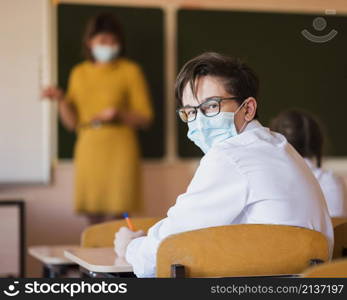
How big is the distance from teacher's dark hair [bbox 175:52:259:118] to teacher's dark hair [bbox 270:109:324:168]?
938 mm

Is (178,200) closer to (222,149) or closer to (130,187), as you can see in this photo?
(222,149)

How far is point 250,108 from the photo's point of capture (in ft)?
6.37

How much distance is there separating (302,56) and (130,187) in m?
1.75

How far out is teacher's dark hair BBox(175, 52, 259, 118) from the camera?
1.89 metres

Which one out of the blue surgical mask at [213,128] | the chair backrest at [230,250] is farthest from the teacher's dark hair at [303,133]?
the chair backrest at [230,250]

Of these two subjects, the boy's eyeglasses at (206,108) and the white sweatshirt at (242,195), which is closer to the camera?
the white sweatshirt at (242,195)

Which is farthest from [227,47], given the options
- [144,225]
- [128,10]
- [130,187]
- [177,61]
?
[144,225]

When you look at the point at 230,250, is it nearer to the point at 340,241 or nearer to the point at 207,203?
the point at 207,203

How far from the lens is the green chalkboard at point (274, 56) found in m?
5.21

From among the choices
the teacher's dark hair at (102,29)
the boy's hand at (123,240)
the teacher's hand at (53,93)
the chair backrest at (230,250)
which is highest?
the teacher's dark hair at (102,29)

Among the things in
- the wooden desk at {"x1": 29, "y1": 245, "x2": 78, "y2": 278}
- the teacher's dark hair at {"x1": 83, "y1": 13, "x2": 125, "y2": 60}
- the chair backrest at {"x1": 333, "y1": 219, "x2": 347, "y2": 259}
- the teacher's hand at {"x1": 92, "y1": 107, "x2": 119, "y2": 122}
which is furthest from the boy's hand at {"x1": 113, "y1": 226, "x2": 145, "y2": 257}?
the teacher's dark hair at {"x1": 83, "y1": 13, "x2": 125, "y2": 60}

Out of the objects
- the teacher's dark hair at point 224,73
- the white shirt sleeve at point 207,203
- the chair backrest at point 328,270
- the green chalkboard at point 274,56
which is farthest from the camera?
the green chalkboard at point 274,56

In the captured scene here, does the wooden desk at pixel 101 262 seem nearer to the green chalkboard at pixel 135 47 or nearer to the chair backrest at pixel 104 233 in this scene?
the chair backrest at pixel 104 233

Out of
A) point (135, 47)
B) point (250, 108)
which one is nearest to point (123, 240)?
point (250, 108)
